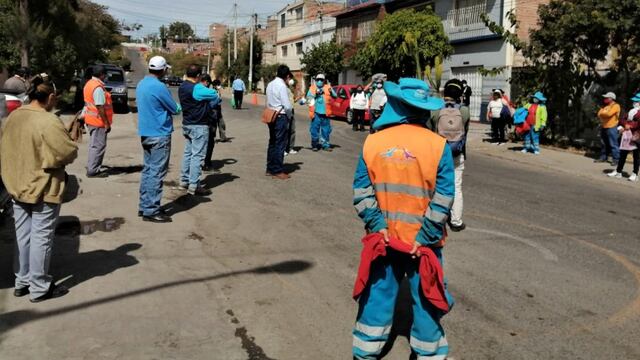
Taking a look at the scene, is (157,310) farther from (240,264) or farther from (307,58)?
(307,58)

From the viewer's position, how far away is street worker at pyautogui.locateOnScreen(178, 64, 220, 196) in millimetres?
8281

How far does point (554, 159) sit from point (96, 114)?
10.6 metres

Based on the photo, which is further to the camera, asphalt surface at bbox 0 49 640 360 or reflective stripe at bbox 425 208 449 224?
asphalt surface at bbox 0 49 640 360

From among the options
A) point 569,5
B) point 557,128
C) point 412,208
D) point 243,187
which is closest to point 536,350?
point 412,208

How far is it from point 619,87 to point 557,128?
6.84 ft

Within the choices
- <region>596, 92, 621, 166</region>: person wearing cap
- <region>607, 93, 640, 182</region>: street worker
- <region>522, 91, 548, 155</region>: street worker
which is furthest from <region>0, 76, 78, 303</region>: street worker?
<region>522, 91, 548, 155</region>: street worker

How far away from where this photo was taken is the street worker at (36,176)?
172 inches

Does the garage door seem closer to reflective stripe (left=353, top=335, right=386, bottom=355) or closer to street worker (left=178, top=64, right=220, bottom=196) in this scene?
street worker (left=178, top=64, right=220, bottom=196)

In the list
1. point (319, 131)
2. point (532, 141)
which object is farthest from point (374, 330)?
point (532, 141)

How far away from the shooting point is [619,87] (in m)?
15.2

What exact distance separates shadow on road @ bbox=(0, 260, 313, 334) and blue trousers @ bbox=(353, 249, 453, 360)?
2064 millimetres

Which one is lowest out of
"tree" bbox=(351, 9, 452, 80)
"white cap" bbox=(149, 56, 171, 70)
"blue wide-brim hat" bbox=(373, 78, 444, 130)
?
"blue wide-brim hat" bbox=(373, 78, 444, 130)

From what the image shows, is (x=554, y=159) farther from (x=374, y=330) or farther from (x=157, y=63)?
(x=374, y=330)

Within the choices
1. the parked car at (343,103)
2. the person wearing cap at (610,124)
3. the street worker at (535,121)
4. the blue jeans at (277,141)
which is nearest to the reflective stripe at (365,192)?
the blue jeans at (277,141)
